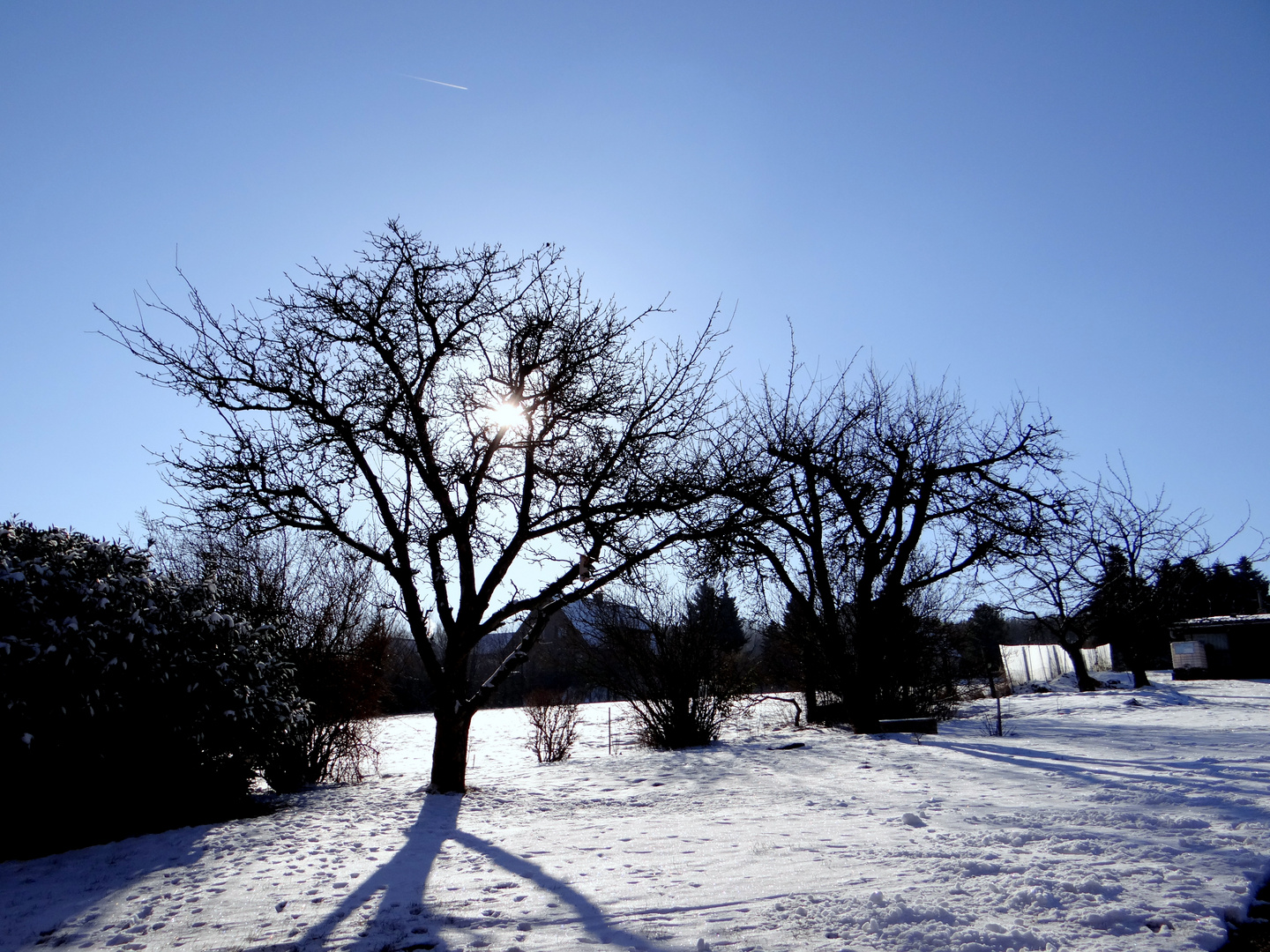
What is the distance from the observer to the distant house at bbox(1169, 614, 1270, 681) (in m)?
25.9

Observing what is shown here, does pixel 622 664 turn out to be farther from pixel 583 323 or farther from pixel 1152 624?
pixel 1152 624

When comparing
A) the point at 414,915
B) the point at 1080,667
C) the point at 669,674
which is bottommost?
the point at 414,915

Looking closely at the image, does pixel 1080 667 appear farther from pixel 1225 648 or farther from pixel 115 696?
pixel 115 696

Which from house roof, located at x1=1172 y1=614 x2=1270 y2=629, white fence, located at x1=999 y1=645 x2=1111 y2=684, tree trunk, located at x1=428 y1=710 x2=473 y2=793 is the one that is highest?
house roof, located at x1=1172 y1=614 x2=1270 y2=629

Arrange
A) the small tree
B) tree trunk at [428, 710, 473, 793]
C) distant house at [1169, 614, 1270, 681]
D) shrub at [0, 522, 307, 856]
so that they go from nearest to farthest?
shrub at [0, 522, 307, 856], tree trunk at [428, 710, 473, 793], the small tree, distant house at [1169, 614, 1270, 681]

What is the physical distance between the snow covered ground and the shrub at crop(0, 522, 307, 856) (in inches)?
26.0

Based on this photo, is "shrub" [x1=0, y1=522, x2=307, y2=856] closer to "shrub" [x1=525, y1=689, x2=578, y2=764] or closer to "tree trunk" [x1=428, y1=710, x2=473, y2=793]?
"tree trunk" [x1=428, y1=710, x2=473, y2=793]

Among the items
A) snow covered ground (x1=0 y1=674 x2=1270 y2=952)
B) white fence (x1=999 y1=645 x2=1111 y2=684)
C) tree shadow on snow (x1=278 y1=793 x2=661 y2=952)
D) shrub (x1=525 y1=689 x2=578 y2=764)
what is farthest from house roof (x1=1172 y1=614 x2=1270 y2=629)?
tree shadow on snow (x1=278 y1=793 x2=661 y2=952)

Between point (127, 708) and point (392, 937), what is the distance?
16.0ft

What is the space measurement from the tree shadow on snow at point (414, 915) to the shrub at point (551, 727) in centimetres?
925

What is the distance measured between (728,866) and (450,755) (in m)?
5.52

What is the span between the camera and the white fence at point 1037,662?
38.0 meters

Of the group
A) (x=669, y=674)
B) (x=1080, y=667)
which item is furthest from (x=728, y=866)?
(x=1080, y=667)

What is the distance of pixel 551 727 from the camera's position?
15930mm
